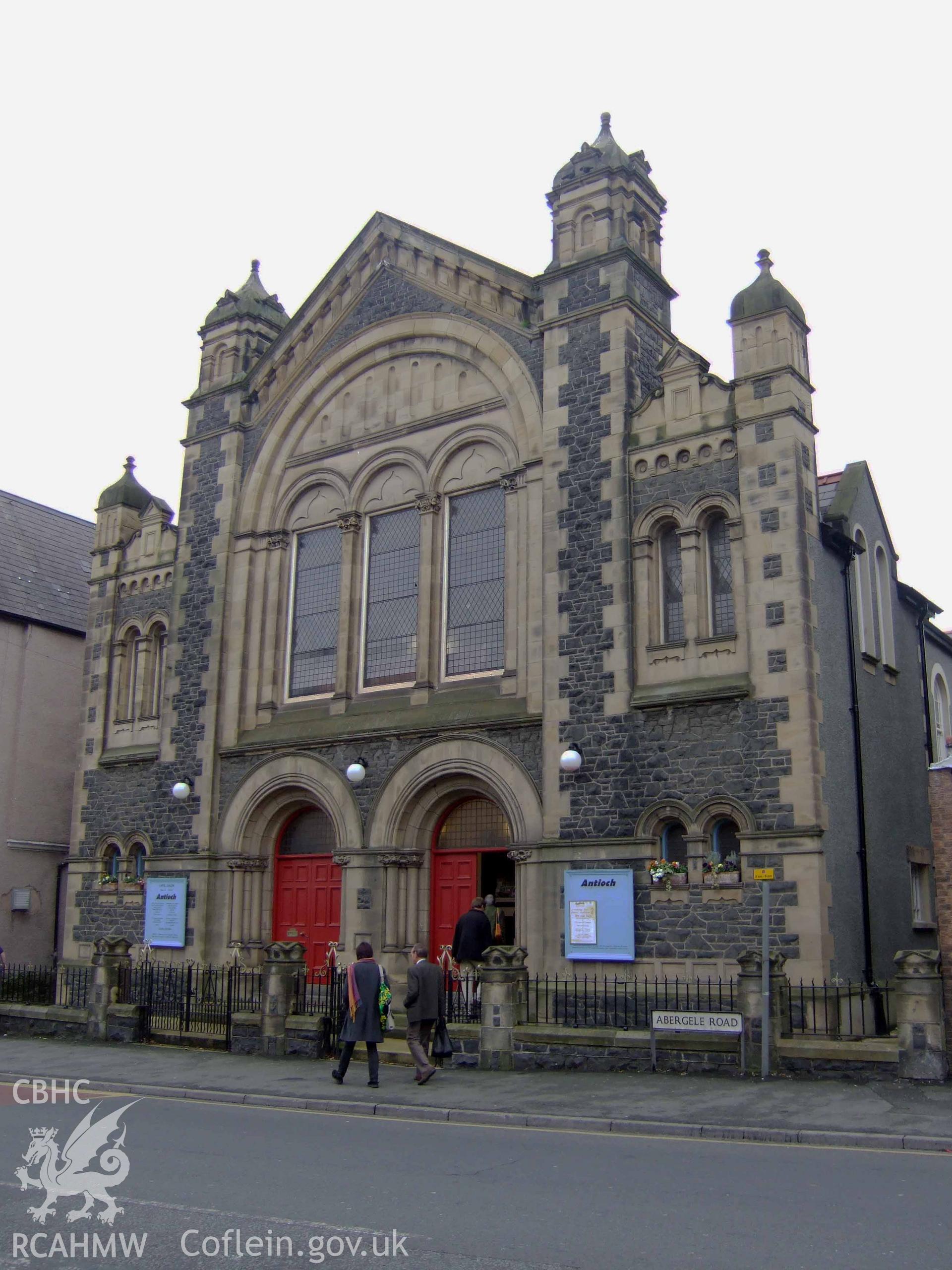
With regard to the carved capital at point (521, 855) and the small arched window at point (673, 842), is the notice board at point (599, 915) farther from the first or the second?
the carved capital at point (521, 855)

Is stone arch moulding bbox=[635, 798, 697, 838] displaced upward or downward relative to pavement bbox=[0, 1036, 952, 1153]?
upward

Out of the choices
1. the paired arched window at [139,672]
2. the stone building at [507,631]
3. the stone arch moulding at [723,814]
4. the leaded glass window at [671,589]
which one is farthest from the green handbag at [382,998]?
the paired arched window at [139,672]

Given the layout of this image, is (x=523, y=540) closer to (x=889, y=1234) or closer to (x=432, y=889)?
(x=432, y=889)

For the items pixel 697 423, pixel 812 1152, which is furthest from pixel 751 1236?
pixel 697 423

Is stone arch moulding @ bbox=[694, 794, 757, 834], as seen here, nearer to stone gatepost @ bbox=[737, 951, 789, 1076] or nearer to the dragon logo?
stone gatepost @ bbox=[737, 951, 789, 1076]

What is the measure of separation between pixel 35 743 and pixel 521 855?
611 inches

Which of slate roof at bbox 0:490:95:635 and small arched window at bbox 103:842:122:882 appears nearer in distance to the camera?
small arched window at bbox 103:842:122:882

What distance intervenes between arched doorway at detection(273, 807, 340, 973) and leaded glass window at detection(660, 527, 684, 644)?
288 inches

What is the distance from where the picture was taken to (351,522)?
23.0m

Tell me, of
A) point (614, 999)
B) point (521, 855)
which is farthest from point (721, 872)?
point (521, 855)

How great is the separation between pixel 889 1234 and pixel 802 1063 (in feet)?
22.2

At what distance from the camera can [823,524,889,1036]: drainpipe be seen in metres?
17.2

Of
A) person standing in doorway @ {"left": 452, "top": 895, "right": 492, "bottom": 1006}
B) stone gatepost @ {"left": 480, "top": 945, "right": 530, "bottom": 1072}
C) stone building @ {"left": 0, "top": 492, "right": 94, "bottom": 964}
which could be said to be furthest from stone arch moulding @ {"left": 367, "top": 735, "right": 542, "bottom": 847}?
stone building @ {"left": 0, "top": 492, "right": 94, "bottom": 964}

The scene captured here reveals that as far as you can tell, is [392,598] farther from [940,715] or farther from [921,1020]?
[921,1020]
